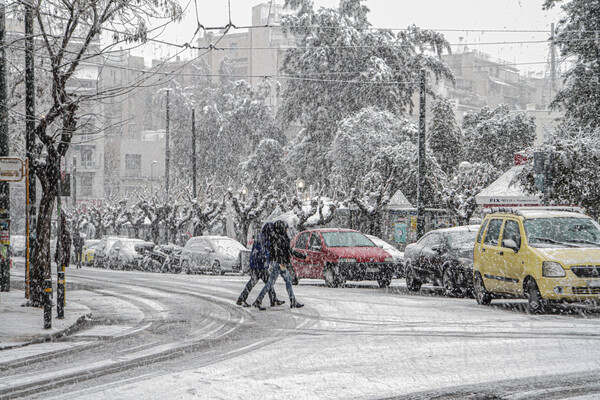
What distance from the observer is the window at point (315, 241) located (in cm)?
2225

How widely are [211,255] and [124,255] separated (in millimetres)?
7836

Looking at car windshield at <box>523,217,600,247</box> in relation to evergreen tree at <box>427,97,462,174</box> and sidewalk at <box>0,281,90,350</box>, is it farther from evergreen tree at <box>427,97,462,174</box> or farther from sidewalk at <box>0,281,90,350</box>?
evergreen tree at <box>427,97,462,174</box>

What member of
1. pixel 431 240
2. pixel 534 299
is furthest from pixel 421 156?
pixel 534 299

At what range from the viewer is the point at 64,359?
9.49 meters

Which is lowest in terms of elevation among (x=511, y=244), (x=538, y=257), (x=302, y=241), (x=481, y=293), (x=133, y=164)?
(x=481, y=293)

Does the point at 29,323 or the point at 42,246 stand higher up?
the point at 42,246

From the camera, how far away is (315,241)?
74.1 feet

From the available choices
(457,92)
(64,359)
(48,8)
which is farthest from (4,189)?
(457,92)

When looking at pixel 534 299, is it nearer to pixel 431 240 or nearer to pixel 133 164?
pixel 431 240

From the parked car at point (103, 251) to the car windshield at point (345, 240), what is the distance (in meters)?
20.9

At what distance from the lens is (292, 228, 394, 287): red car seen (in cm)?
2095

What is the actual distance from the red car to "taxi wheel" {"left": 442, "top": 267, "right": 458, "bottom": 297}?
2.93 m

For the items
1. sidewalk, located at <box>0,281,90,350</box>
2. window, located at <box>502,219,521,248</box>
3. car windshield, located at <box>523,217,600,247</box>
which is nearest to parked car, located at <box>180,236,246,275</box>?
sidewalk, located at <box>0,281,90,350</box>

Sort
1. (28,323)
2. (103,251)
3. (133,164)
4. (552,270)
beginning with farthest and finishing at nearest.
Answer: (133,164) → (103,251) → (28,323) → (552,270)
